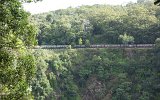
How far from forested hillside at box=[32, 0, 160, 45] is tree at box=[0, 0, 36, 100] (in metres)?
53.3

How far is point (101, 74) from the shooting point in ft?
190

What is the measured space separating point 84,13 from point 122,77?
29.9 m

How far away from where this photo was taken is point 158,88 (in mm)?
51750

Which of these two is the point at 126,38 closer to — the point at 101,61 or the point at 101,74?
the point at 101,61

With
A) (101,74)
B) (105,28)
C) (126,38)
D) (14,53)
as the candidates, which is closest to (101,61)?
(101,74)

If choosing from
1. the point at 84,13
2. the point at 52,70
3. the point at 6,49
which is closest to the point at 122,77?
the point at 52,70

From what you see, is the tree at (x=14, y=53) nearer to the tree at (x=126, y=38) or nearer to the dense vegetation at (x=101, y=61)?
the dense vegetation at (x=101, y=61)

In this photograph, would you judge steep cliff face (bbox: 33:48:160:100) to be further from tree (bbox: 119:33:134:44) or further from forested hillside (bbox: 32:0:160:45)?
forested hillside (bbox: 32:0:160:45)

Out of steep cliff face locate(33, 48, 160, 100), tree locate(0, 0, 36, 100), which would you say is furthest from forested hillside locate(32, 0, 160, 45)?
tree locate(0, 0, 36, 100)

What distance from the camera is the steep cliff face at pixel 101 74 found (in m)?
54.3

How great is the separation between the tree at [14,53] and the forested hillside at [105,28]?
53276 mm

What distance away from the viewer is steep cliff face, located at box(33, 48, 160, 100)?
5428cm

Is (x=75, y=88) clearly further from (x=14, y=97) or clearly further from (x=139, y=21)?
(x=14, y=97)

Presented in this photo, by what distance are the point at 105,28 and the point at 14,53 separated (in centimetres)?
5711
